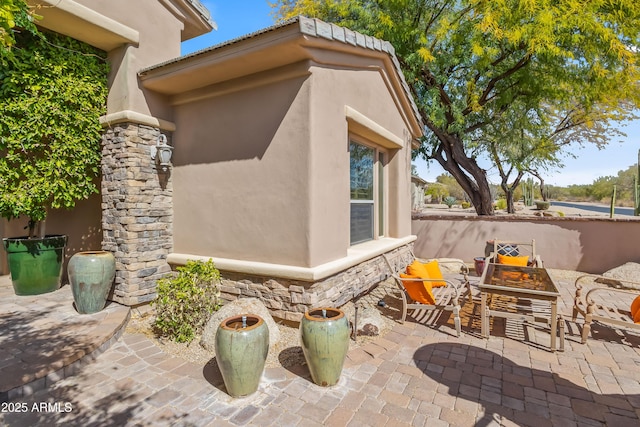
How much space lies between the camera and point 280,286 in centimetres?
495

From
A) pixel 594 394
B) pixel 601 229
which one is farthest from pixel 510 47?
pixel 594 394

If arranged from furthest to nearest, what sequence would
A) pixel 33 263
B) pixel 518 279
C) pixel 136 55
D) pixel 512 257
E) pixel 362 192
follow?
pixel 362 192
pixel 512 257
pixel 136 55
pixel 33 263
pixel 518 279

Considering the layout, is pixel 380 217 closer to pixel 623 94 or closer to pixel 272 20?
pixel 623 94

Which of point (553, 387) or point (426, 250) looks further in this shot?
point (426, 250)

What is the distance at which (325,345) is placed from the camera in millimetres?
3336

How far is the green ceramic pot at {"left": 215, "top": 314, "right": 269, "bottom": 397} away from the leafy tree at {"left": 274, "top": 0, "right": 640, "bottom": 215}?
9.43m

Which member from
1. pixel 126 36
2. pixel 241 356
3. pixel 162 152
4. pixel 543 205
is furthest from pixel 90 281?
pixel 543 205

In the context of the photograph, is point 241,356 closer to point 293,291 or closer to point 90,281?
point 293,291

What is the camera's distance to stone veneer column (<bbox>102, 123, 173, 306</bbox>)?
17.5ft

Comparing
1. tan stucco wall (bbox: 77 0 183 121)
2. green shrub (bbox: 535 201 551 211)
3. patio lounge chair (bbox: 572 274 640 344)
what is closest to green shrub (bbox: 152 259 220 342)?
tan stucco wall (bbox: 77 0 183 121)

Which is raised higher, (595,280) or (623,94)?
(623,94)

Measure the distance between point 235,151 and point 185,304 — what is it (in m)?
2.53

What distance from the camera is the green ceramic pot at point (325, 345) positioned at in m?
3.35

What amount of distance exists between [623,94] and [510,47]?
3.73m
